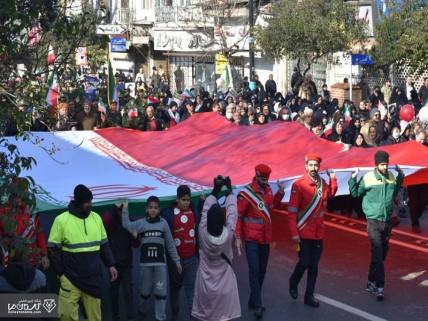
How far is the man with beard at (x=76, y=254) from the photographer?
9.07m

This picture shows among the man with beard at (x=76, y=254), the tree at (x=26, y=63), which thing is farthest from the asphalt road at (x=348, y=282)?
the tree at (x=26, y=63)

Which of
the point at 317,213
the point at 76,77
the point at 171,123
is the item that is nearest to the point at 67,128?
the point at 171,123

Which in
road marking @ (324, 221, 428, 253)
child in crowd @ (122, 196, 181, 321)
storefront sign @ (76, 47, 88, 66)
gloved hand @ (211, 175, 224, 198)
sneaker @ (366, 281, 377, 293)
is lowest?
road marking @ (324, 221, 428, 253)

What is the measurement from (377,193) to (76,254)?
3781 mm

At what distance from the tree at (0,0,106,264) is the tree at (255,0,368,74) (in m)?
21.0

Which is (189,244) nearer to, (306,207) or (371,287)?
(306,207)

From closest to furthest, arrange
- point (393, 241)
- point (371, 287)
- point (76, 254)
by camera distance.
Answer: point (76, 254) < point (371, 287) < point (393, 241)

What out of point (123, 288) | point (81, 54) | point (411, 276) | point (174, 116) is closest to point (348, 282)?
point (411, 276)

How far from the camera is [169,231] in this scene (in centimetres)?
997

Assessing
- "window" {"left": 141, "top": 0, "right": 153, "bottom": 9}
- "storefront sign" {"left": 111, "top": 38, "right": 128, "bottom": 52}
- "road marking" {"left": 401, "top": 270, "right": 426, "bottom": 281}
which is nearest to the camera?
"road marking" {"left": 401, "top": 270, "right": 426, "bottom": 281}

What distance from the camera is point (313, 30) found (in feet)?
93.1

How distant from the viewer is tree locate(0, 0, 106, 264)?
675cm

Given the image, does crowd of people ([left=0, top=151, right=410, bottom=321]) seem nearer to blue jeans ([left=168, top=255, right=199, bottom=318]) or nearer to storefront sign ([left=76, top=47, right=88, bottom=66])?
blue jeans ([left=168, top=255, right=199, bottom=318])

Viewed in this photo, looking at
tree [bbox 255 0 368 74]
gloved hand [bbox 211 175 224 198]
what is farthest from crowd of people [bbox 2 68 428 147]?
gloved hand [bbox 211 175 224 198]
